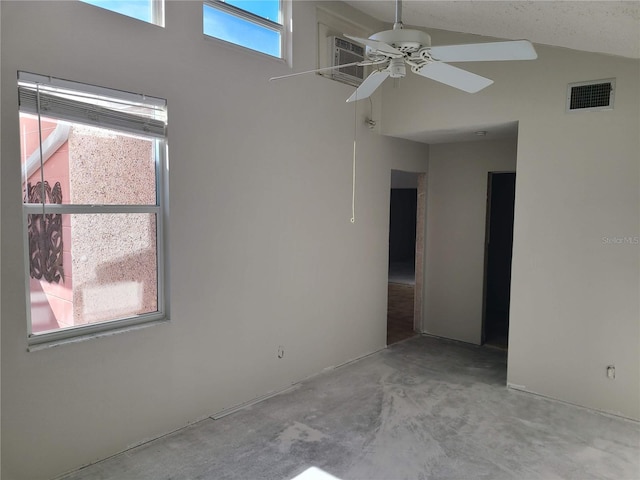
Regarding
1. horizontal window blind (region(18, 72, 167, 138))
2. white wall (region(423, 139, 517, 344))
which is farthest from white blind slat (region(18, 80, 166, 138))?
white wall (region(423, 139, 517, 344))

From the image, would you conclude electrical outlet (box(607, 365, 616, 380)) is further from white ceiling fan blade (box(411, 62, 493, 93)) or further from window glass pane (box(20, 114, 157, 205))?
window glass pane (box(20, 114, 157, 205))

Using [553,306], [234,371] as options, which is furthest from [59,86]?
[553,306]

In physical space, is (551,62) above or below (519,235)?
above

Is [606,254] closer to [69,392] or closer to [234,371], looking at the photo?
[234,371]

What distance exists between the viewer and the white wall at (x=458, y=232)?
18.2 feet

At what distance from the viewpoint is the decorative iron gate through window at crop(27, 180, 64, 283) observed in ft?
8.77

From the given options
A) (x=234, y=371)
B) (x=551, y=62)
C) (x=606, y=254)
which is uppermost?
(x=551, y=62)

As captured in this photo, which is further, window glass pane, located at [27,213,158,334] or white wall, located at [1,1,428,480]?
window glass pane, located at [27,213,158,334]

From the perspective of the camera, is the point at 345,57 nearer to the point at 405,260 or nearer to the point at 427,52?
the point at 427,52

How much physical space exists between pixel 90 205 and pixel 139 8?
140 centimetres

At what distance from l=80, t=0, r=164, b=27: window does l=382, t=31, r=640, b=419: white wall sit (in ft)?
9.46

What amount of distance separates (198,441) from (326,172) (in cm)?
270

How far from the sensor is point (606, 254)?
3768 millimetres

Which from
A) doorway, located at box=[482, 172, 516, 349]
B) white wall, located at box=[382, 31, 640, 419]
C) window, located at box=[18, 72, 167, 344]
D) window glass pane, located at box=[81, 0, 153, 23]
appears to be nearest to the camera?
window, located at box=[18, 72, 167, 344]
